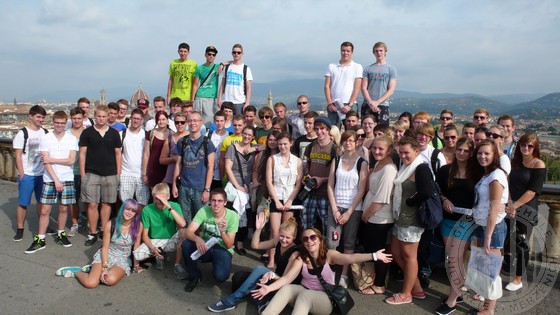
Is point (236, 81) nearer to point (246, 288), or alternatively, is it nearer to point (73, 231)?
point (73, 231)

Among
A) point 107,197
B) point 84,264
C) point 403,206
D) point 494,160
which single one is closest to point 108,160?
point 107,197

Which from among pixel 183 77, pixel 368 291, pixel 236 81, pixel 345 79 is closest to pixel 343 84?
pixel 345 79

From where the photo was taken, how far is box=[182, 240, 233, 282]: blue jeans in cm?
442

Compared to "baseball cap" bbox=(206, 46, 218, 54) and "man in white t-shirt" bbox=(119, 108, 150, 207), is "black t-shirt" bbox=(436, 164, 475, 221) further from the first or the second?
"baseball cap" bbox=(206, 46, 218, 54)

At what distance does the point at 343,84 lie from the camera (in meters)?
6.86

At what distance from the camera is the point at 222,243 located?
460 centimetres

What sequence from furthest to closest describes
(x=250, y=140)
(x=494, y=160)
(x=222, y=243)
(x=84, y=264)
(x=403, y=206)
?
(x=250, y=140), (x=84, y=264), (x=222, y=243), (x=403, y=206), (x=494, y=160)

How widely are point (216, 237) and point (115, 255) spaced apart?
1.28 metres

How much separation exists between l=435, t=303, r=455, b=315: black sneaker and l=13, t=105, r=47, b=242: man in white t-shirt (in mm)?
5525

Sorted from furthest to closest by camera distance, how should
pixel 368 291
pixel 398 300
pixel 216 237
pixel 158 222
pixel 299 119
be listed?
1. pixel 299 119
2. pixel 158 222
3. pixel 216 237
4. pixel 368 291
5. pixel 398 300

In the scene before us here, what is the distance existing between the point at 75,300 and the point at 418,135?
4195 mm

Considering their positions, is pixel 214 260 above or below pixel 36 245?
above

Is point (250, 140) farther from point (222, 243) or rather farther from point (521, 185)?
point (521, 185)

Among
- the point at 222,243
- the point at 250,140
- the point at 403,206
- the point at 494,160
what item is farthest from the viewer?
the point at 250,140
